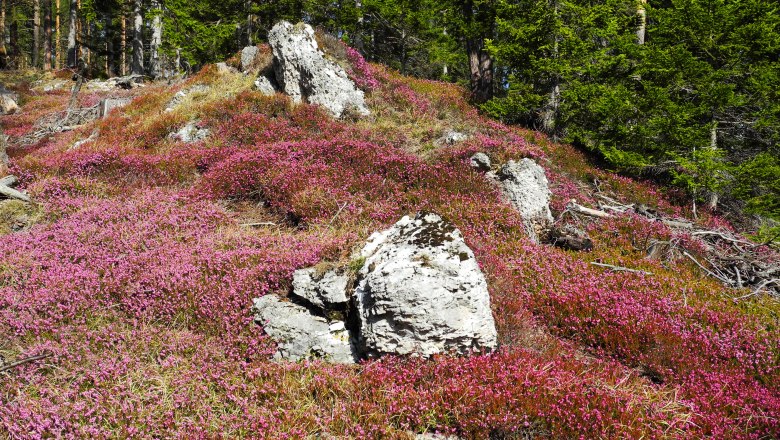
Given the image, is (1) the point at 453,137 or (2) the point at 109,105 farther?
(2) the point at 109,105

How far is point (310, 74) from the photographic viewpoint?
1330 cm

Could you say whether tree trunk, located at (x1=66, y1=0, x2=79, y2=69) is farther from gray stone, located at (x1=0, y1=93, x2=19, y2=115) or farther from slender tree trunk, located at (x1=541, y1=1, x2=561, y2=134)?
slender tree trunk, located at (x1=541, y1=1, x2=561, y2=134)

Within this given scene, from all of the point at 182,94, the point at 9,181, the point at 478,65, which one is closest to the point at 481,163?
the point at 478,65

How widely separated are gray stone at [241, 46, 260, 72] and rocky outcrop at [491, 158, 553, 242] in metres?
11.8

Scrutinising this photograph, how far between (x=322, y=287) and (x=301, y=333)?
1.94 ft

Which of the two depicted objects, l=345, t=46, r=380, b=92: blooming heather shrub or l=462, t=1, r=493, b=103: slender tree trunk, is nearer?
l=345, t=46, r=380, b=92: blooming heather shrub

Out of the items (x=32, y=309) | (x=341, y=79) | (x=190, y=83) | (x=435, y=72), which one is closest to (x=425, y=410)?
(x=32, y=309)

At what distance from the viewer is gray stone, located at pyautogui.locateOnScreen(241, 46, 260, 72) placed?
53.3 ft

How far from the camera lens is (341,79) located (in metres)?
13.5

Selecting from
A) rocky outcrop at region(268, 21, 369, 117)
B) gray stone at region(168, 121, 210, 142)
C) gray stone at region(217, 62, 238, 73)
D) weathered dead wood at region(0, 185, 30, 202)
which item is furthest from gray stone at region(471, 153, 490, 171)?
gray stone at region(217, 62, 238, 73)

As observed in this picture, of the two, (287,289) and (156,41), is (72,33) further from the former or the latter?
(287,289)

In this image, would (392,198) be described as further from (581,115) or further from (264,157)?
(581,115)

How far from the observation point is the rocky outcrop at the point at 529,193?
327 inches

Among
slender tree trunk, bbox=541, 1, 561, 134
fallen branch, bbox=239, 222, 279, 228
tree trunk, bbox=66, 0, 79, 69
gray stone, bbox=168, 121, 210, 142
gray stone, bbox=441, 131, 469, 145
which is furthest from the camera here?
tree trunk, bbox=66, 0, 79, 69
